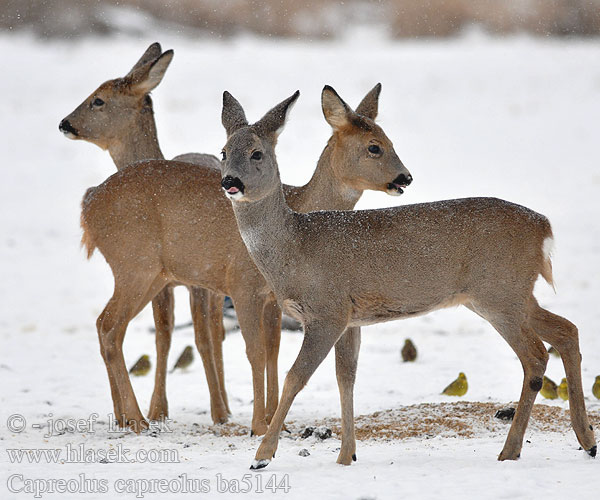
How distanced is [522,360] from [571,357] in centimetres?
33

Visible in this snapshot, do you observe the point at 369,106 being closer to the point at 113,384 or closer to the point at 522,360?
the point at 522,360

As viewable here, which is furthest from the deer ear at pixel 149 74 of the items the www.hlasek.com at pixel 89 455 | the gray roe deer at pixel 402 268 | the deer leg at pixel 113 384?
the www.hlasek.com at pixel 89 455

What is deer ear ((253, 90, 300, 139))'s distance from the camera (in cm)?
613

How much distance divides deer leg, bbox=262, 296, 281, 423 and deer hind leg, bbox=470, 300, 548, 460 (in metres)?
2.14

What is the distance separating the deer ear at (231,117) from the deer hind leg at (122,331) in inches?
69.1

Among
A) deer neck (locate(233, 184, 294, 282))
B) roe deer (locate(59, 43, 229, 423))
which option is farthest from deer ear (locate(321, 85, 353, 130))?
roe deer (locate(59, 43, 229, 423))

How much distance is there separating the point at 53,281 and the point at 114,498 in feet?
29.7

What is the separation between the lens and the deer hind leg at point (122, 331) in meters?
7.53

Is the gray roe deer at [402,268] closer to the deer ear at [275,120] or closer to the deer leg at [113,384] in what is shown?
the deer ear at [275,120]

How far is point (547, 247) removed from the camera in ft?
19.7

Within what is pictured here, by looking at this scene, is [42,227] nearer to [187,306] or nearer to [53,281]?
[53,281]

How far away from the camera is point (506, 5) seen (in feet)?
108

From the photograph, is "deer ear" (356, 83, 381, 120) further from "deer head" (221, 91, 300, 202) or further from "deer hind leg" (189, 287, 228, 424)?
"deer hind leg" (189, 287, 228, 424)

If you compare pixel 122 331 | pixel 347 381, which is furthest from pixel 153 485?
pixel 122 331
